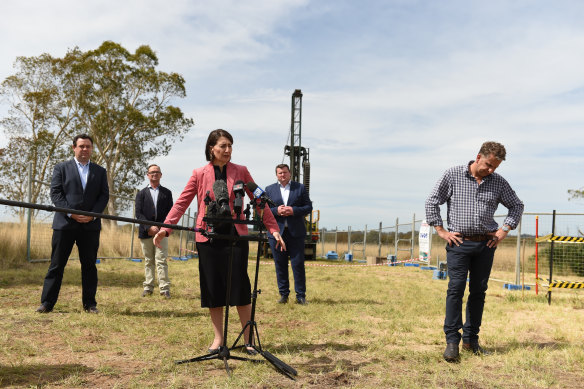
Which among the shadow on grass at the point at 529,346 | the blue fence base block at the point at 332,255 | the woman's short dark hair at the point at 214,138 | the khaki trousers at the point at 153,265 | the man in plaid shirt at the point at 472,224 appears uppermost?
the woman's short dark hair at the point at 214,138

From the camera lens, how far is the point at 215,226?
140 inches

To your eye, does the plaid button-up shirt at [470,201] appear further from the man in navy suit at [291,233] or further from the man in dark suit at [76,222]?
the man in dark suit at [76,222]

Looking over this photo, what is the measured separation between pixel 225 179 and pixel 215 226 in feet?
1.57

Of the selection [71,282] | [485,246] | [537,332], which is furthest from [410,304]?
[71,282]

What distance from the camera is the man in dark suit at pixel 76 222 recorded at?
552cm

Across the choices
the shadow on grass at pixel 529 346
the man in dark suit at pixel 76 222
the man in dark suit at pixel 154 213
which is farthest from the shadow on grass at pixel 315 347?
the man in dark suit at pixel 154 213

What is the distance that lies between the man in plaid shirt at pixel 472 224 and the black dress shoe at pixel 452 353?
10mm

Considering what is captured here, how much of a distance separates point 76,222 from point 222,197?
286 centimetres

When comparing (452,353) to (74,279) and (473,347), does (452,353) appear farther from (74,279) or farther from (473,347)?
(74,279)

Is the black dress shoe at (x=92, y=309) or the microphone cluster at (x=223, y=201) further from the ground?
the microphone cluster at (x=223, y=201)

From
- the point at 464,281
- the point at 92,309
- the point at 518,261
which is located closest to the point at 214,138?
the point at 464,281

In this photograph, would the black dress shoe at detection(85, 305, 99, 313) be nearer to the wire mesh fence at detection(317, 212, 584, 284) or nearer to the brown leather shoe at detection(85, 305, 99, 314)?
the brown leather shoe at detection(85, 305, 99, 314)

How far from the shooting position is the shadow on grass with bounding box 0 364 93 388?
123 inches

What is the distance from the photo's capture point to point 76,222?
5520mm
